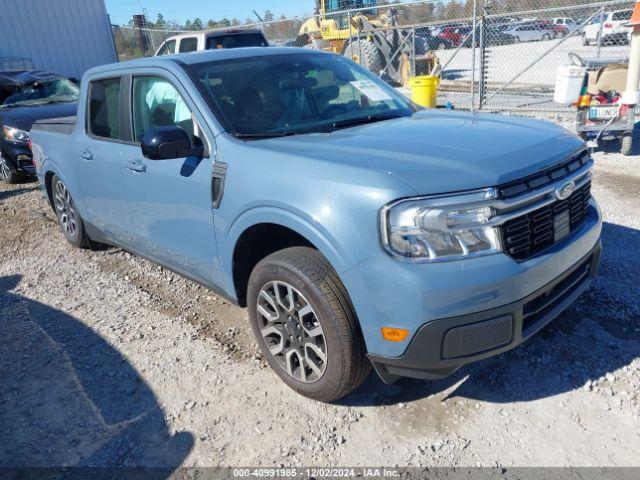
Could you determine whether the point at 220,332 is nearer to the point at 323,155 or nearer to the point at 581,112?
the point at 323,155

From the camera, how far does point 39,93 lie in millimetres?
9281

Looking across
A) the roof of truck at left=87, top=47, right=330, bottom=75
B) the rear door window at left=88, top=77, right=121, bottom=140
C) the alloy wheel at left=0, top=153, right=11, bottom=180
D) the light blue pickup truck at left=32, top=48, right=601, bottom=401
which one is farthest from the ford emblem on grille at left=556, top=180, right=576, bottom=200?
the alloy wheel at left=0, top=153, right=11, bottom=180

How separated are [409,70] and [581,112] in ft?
28.4

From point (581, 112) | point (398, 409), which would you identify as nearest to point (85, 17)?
point (581, 112)

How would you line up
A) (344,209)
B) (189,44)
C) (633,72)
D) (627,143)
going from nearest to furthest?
(344,209), (633,72), (627,143), (189,44)

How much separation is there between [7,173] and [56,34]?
1058cm

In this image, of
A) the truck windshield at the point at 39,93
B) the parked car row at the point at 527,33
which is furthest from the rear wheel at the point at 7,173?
the parked car row at the point at 527,33

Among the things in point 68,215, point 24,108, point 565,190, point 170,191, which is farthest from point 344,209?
point 24,108

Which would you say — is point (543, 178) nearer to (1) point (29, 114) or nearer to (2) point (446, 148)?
(2) point (446, 148)

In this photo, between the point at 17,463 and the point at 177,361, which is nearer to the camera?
the point at 17,463

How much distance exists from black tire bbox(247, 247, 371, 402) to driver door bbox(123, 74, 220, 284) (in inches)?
23.8

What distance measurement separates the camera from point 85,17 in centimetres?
1753

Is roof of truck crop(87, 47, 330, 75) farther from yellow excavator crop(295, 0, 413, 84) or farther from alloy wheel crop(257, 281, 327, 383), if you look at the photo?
yellow excavator crop(295, 0, 413, 84)

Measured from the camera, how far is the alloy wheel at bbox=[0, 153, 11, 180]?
8289 mm
